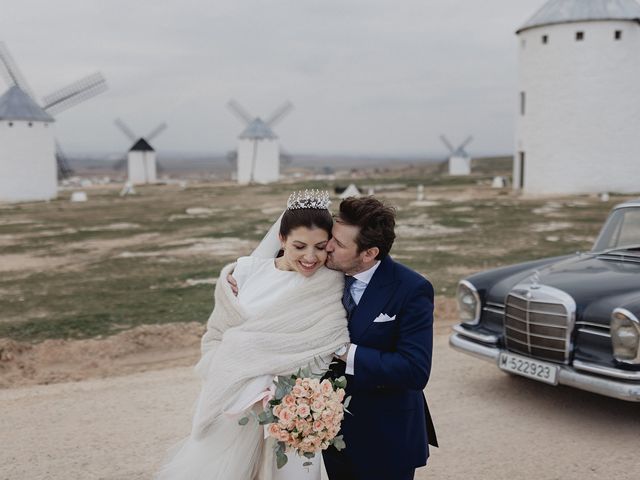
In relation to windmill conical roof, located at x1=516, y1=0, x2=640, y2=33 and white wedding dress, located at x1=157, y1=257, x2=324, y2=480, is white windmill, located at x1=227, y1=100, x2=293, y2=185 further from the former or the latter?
white wedding dress, located at x1=157, y1=257, x2=324, y2=480

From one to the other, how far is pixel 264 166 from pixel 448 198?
84.8 feet

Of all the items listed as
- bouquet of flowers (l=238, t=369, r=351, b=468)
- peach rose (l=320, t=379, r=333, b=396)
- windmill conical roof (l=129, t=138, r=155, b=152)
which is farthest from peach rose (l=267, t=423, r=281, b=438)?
windmill conical roof (l=129, t=138, r=155, b=152)

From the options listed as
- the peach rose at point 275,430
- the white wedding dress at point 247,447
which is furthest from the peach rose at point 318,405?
the white wedding dress at point 247,447

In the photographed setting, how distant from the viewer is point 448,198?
2905 centimetres

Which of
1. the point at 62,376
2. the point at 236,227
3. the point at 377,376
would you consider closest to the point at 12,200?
the point at 236,227

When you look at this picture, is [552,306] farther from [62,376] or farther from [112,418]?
[62,376]

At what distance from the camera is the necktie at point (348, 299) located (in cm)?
288

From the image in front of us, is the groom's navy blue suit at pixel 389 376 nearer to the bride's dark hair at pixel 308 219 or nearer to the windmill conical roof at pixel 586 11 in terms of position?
the bride's dark hair at pixel 308 219

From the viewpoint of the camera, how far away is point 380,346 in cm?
281

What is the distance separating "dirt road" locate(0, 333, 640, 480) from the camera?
4543 millimetres

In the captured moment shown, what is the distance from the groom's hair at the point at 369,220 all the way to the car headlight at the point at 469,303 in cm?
355

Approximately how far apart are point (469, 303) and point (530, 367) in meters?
0.98

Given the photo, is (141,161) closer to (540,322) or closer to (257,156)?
(257,156)

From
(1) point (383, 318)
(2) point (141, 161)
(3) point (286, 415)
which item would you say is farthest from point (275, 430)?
(2) point (141, 161)
